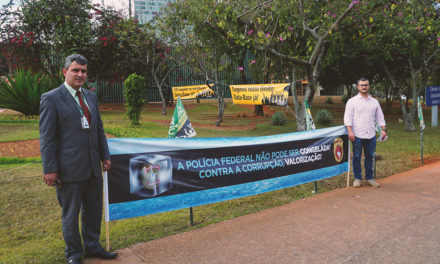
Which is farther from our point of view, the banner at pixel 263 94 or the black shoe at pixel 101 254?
the banner at pixel 263 94

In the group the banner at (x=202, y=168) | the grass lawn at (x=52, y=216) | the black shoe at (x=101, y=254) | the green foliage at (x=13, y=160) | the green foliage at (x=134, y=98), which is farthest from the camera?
the green foliage at (x=134, y=98)

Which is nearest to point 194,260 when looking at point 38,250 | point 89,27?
point 38,250

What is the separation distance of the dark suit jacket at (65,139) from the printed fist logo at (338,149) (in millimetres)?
4547

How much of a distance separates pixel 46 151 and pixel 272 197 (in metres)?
3.95

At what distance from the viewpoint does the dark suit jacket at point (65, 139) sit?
3.45 meters

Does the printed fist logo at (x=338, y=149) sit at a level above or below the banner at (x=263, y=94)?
below

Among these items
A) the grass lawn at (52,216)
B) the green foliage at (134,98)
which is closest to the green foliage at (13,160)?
the grass lawn at (52,216)

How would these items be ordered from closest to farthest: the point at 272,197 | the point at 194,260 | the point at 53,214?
the point at 194,260 → the point at 53,214 → the point at 272,197

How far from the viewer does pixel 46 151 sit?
11.3ft

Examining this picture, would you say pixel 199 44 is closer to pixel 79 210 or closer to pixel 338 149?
pixel 338 149

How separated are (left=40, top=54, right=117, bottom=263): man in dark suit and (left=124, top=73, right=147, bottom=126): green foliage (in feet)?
39.1

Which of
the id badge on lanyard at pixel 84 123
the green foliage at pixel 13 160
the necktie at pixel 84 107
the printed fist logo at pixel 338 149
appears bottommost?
the green foliage at pixel 13 160

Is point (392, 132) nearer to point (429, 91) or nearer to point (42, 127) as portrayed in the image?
point (429, 91)

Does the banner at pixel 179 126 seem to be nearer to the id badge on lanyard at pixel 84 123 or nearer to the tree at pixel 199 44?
the id badge on lanyard at pixel 84 123
